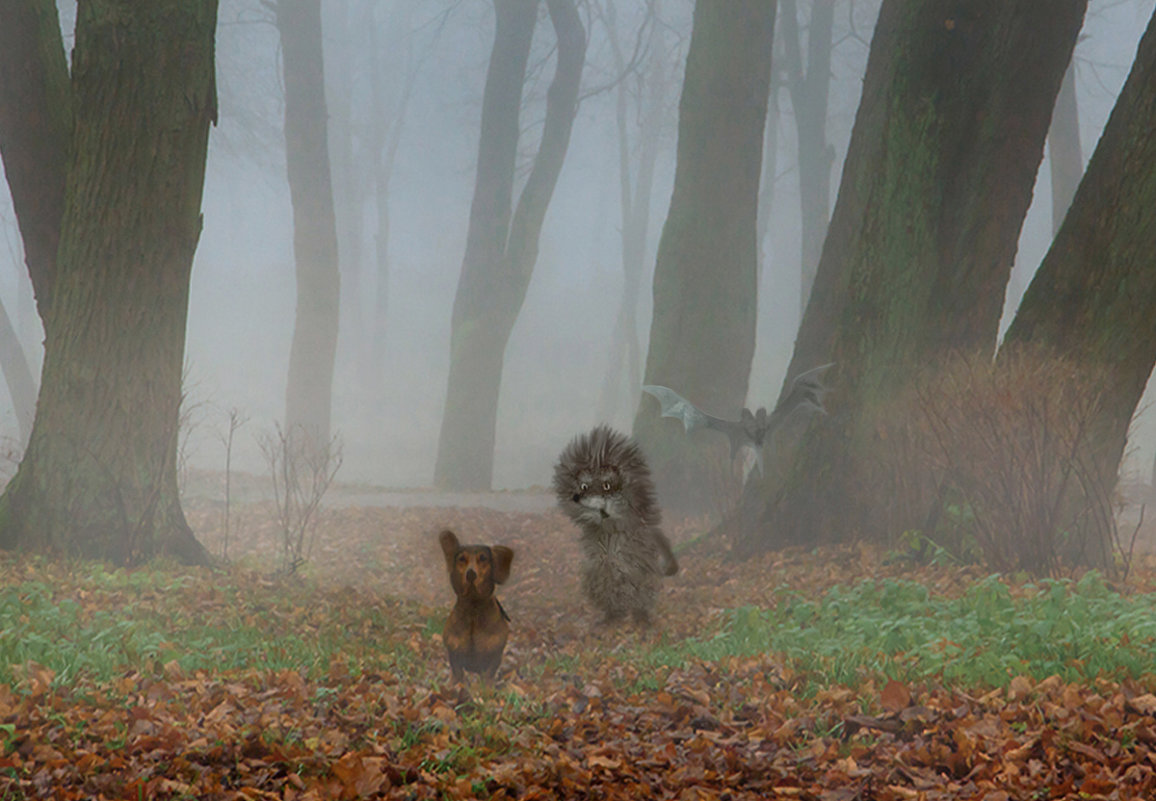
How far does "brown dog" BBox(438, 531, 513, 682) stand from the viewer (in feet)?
12.4

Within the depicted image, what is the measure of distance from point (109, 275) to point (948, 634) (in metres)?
5.43

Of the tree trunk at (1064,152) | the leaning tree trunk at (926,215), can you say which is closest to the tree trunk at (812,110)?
the tree trunk at (1064,152)

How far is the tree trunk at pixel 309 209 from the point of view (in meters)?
15.2

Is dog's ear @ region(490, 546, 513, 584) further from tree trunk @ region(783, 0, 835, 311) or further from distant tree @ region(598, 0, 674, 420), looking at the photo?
distant tree @ region(598, 0, 674, 420)

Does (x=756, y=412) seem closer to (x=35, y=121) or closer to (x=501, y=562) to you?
(x=501, y=562)

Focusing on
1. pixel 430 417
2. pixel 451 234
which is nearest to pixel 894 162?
pixel 430 417

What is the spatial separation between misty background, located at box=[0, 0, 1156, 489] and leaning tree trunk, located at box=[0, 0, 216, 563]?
47.4 ft

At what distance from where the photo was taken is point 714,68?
1020 cm

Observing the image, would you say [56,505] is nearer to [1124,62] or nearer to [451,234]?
[1124,62]

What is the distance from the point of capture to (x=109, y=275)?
233 inches

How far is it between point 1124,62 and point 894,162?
18.4 meters

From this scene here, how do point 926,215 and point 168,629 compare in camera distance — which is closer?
point 168,629

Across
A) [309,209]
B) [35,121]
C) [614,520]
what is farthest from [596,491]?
[309,209]

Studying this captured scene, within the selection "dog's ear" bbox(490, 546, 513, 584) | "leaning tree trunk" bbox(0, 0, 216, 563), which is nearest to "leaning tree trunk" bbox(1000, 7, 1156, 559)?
"dog's ear" bbox(490, 546, 513, 584)
